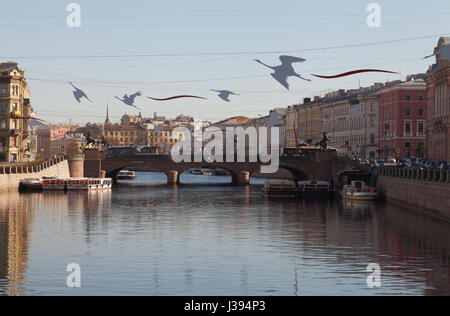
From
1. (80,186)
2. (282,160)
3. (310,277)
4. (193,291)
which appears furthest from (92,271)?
(282,160)

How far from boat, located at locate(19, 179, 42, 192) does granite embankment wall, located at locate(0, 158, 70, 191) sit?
779 mm

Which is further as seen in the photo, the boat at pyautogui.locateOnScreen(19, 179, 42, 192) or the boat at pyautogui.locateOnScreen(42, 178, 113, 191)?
the boat at pyautogui.locateOnScreen(42, 178, 113, 191)

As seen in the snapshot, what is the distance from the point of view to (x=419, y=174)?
68.8 meters

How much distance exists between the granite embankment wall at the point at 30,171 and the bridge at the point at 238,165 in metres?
5.47

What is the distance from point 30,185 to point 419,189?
4848 cm

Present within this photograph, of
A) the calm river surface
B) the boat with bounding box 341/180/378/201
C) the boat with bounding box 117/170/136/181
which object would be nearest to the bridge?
the boat with bounding box 117/170/136/181

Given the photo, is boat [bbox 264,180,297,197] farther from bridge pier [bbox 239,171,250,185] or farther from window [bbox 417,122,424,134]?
window [bbox 417,122,424,134]

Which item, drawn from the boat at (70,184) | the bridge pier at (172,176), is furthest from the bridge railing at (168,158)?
the boat at (70,184)

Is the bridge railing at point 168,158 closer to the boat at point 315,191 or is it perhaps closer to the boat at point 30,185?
the boat at point 30,185

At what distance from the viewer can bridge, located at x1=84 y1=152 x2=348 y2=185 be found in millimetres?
124062

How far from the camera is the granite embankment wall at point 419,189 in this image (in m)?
58.0

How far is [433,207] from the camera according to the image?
61.2m

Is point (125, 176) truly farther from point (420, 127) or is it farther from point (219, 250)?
point (219, 250)

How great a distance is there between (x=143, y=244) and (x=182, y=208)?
30.3m
